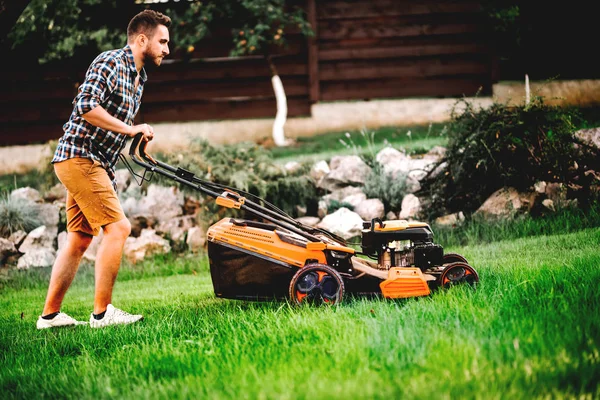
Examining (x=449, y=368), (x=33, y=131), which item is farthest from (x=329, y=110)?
(x=449, y=368)

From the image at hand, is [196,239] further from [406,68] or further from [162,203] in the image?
[406,68]

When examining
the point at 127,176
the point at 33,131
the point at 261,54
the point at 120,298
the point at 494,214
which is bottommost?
the point at 120,298

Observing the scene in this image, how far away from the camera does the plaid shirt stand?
3.66 meters

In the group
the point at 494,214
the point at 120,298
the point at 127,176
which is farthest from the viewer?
the point at 127,176

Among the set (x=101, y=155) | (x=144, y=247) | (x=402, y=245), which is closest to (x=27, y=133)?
(x=144, y=247)

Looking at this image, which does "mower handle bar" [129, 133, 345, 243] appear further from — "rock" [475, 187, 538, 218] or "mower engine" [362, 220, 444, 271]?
"rock" [475, 187, 538, 218]

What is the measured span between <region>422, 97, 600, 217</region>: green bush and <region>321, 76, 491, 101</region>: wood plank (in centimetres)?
549

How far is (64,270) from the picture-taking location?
3932 mm

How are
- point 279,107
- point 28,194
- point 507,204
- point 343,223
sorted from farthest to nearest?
point 279,107 < point 28,194 < point 343,223 < point 507,204

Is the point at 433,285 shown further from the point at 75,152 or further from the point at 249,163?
the point at 249,163

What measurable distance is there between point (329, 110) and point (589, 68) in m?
4.63

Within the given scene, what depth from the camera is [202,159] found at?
23.0 ft

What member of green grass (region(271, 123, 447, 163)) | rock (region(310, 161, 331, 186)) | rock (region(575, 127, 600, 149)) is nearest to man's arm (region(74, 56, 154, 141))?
rock (region(310, 161, 331, 186))

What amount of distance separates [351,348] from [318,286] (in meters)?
0.94
